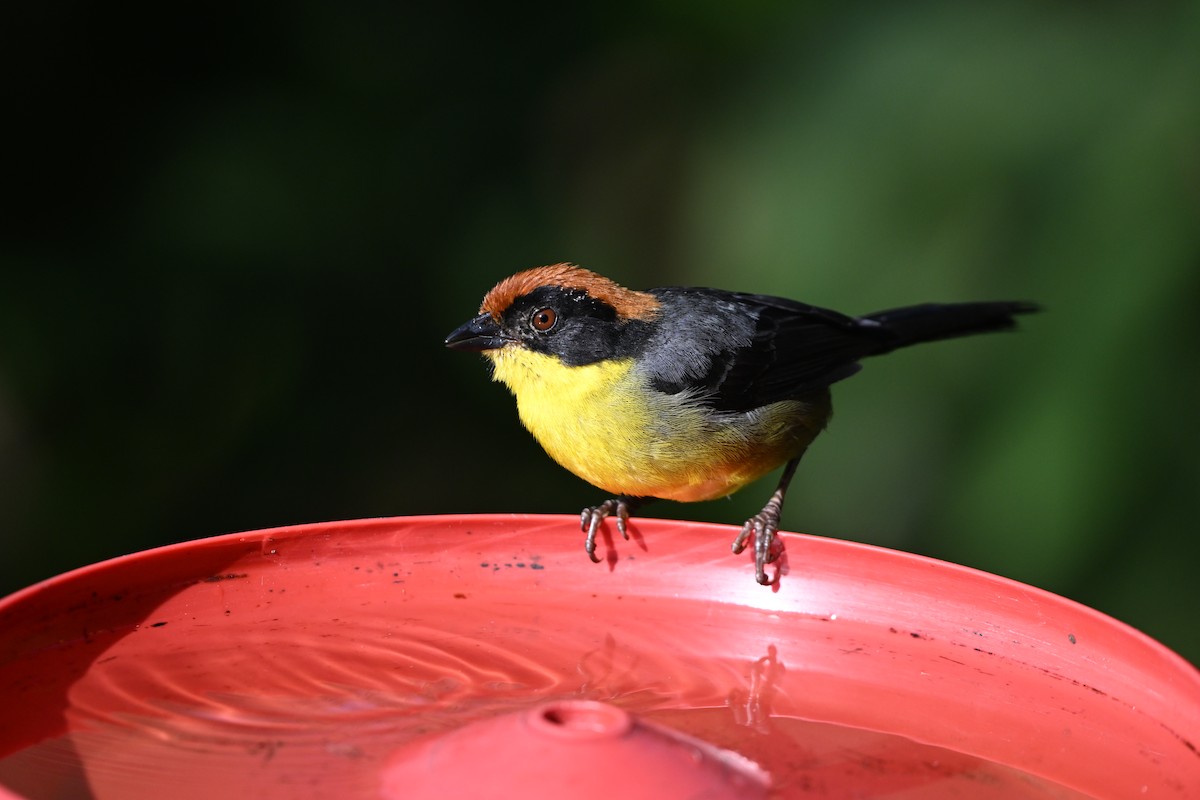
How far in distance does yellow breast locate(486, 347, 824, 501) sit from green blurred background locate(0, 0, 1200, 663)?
1.07 meters

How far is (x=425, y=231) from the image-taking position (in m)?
5.38

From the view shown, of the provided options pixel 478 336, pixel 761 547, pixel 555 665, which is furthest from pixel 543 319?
pixel 555 665

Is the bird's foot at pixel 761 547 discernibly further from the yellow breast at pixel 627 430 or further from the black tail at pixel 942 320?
the black tail at pixel 942 320

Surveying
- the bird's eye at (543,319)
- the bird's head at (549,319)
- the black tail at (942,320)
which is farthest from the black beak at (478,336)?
the black tail at (942,320)

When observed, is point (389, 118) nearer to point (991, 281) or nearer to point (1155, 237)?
point (991, 281)

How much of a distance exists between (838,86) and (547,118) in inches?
51.5

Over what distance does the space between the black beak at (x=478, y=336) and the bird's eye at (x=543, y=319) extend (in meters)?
0.11

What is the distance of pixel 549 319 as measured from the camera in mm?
3857

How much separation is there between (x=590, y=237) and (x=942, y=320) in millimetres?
1781

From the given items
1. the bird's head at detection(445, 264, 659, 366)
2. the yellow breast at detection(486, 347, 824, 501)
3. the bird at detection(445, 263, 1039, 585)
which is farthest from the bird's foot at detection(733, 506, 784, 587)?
the bird's head at detection(445, 264, 659, 366)

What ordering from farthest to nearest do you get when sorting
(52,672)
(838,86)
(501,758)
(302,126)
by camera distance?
(302,126), (838,86), (52,672), (501,758)

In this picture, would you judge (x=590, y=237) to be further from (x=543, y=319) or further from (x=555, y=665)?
(x=555, y=665)

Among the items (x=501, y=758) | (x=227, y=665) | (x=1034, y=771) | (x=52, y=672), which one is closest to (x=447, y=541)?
(x=227, y=665)

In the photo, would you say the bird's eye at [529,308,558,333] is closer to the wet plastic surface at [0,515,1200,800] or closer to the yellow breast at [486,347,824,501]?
the yellow breast at [486,347,824,501]
